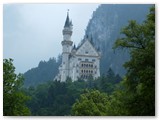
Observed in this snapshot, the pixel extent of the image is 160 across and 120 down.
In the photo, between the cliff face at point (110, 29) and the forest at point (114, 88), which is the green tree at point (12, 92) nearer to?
the forest at point (114, 88)

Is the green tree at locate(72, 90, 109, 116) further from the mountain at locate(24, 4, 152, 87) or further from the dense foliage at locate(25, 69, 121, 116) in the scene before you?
the mountain at locate(24, 4, 152, 87)

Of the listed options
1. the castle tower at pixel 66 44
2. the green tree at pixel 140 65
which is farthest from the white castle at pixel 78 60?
the green tree at pixel 140 65

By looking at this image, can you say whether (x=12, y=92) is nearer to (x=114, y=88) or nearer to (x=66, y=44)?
(x=66, y=44)

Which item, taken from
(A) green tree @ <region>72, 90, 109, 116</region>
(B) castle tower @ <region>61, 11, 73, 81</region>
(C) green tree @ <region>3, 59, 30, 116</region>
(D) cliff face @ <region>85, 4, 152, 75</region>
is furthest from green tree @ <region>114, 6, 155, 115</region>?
(C) green tree @ <region>3, 59, 30, 116</region>

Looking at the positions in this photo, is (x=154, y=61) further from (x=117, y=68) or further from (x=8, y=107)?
(x=8, y=107)

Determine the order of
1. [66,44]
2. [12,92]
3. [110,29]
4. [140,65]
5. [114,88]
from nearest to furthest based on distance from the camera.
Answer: [140,65] < [66,44] < [110,29] < [12,92] < [114,88]

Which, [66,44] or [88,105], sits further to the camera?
[88,105]

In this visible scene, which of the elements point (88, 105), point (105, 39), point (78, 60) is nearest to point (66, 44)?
point (78, 60)
